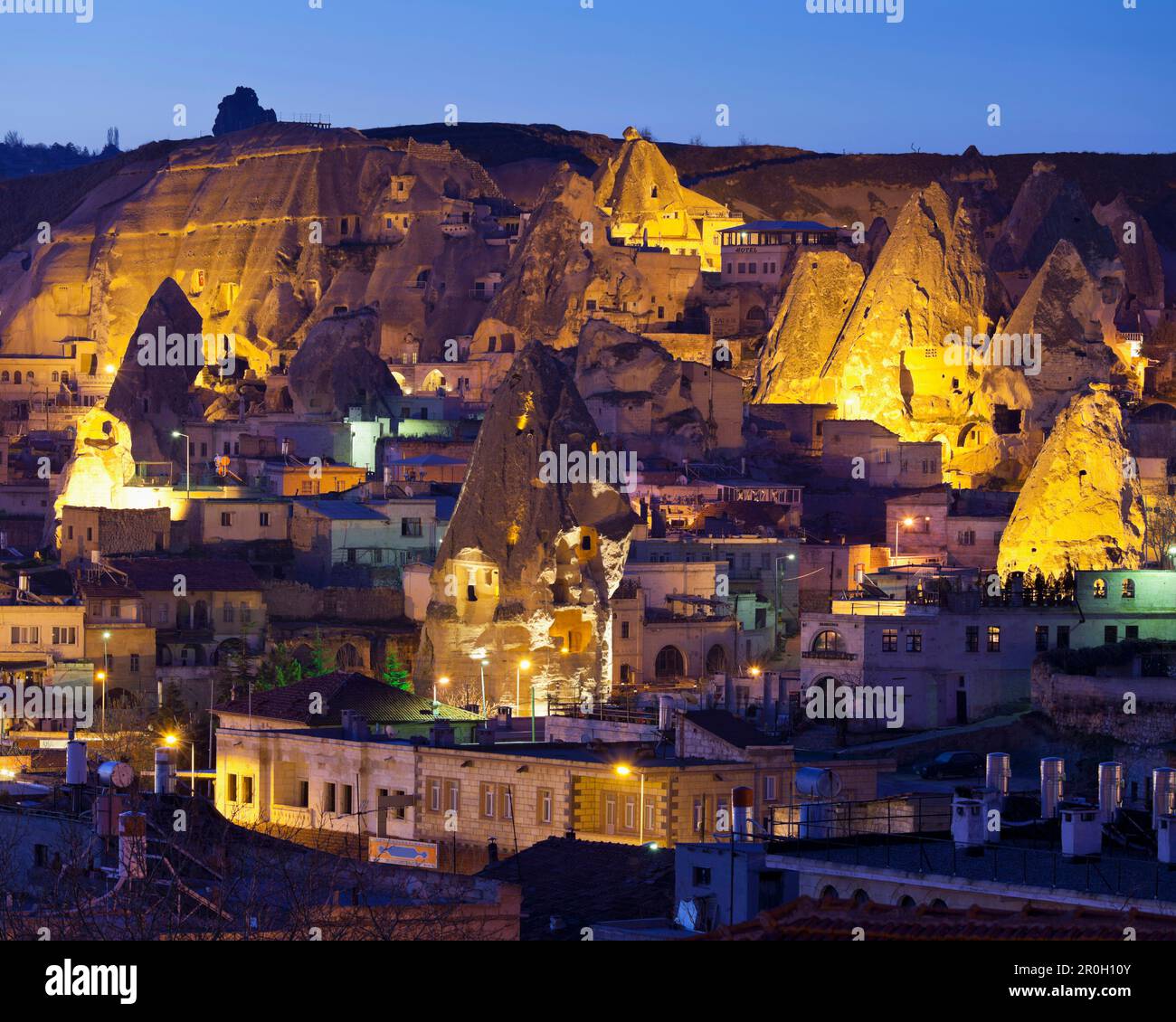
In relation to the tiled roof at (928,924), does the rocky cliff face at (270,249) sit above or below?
above

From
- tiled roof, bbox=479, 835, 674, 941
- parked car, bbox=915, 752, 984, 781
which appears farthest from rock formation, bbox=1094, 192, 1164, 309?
tiled roof, bbox=479, 835, 674, 941

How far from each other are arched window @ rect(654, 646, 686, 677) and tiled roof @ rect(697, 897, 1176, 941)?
48768mm

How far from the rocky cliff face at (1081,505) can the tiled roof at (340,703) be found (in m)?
18.0

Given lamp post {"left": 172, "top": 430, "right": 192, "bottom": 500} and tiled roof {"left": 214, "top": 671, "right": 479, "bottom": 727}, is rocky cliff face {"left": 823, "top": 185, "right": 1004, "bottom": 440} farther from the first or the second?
tiled roof {"left": 214, "top": 671, "right": 479, "bottom": 727}

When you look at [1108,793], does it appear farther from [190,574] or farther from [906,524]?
[906,524]

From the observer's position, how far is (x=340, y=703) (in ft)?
206

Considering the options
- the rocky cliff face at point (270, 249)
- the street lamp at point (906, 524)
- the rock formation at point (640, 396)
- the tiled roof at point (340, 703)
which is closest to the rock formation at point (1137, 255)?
the rocky cliff face at point (270, 249)

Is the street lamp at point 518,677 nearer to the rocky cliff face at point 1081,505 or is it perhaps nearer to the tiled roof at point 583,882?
the rocky cliff face at point 1081,505

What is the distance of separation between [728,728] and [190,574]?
29.4m

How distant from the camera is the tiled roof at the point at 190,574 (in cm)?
7969

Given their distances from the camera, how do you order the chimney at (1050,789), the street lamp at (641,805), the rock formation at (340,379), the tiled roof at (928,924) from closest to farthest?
1. the tiled roof at (928,924)
2. the chimney at (1050,789)
3. the street lamp at (641,805)
4. the rock formation at (340,379)
